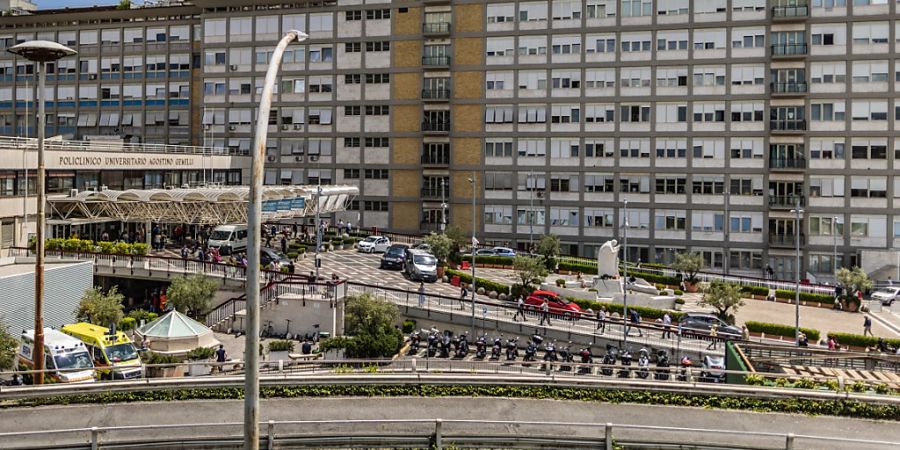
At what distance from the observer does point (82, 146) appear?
175 ft

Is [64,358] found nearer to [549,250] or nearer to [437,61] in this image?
[549,250]

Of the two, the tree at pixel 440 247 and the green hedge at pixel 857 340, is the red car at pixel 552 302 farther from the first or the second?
the green hedge at pixel 857 340

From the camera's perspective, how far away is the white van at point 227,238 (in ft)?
178

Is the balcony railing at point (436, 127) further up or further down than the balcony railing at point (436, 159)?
further up

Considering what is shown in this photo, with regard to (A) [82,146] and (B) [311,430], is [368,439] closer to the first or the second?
(B) [311,430]

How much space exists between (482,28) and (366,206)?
1973 cm

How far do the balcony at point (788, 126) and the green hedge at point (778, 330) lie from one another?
27.3 meters

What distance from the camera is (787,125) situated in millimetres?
66812

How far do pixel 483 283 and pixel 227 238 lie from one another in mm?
17316

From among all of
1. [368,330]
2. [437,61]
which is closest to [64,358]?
[368,330]

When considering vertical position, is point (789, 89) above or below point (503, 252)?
above

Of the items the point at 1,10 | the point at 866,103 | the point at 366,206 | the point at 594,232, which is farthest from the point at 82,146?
the point at 866,103

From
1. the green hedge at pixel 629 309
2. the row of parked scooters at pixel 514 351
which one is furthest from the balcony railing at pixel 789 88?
the row of parked scooters at pixel 514 351

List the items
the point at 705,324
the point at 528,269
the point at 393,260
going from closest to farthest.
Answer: the point at 705,324 < the point at 528,269 < the point at 393,260
